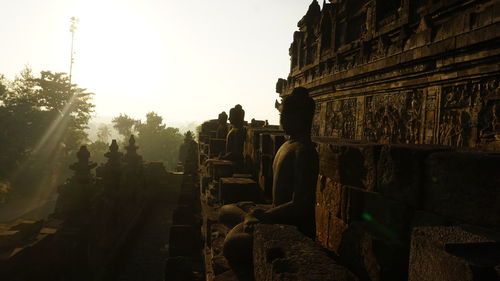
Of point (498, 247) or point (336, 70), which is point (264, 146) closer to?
point (498, 247)

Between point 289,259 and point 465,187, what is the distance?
4.14 feet

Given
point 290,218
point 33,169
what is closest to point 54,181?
point 33,169

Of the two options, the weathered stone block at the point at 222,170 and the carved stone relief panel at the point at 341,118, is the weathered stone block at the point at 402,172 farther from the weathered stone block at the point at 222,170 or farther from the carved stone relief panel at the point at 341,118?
the carved stone relief panel at the point at 341,118

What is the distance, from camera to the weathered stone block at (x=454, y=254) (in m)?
1.22

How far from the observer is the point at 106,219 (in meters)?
10.6

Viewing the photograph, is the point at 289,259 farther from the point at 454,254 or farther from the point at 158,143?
the point at 158,143

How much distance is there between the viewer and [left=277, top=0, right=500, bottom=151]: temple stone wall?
5824 mm

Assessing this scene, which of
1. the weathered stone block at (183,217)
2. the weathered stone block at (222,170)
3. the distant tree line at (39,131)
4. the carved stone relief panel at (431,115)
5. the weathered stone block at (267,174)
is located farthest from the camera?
the distant tree line at (39,131)

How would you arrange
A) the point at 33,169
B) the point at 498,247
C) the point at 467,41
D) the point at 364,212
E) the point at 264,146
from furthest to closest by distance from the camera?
1. the point at 33,169
2. the point at 467,41
3. the point at 264,146
4. the point at 364,212
5. the point at 498,247

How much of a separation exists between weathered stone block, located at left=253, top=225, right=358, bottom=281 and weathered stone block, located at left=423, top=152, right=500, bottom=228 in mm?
906

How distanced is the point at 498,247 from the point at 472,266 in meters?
0.36

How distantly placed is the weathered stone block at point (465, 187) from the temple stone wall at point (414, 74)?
15.2 ft

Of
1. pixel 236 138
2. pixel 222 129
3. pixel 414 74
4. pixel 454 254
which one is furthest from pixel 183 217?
pixel 414 74

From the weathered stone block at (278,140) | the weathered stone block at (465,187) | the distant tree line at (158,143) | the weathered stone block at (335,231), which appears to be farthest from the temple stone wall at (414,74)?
the distant tree line at (158,143)
